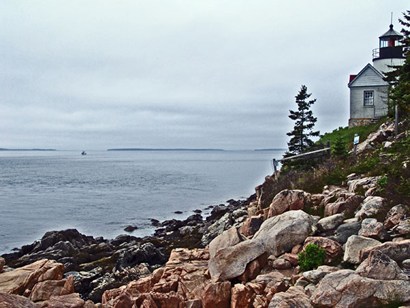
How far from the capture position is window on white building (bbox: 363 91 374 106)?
1463 inches

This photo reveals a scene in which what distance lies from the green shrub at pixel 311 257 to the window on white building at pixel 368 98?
90.0 feet

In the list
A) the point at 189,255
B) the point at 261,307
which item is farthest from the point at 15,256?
the point at 261,307

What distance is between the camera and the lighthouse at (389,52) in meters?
39.5

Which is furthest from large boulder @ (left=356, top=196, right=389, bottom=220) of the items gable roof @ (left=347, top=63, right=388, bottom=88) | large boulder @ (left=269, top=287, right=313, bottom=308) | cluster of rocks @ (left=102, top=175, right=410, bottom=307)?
gable roof @ (left=347, top=63, right=388, bottom=88)

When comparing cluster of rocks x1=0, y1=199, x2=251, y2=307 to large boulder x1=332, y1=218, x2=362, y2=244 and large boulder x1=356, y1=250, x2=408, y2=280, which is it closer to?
large boulder x1=332, y1=218, x2=362, y2=244

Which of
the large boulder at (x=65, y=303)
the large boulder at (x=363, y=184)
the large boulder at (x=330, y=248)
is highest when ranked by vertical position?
the large boulder at (x=363, y=184)

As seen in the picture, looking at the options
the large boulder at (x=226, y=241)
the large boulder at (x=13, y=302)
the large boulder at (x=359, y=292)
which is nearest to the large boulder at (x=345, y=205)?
the large boulder at (x=226, y=241)

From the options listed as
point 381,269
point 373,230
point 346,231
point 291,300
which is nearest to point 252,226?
point 346,231

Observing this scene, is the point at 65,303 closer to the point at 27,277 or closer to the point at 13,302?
the point at 13,302

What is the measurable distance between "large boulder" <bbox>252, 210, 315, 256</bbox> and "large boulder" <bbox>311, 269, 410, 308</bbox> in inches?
135

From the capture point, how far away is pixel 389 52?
3978cm

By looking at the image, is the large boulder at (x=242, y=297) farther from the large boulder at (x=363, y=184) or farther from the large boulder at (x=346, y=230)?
the large boulder at (x=363, y=184)

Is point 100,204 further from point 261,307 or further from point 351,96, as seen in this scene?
point 261,307

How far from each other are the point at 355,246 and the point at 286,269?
6.66ft
